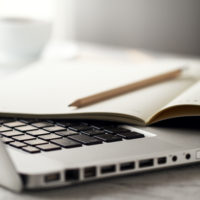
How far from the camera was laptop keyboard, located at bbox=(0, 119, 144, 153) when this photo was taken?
1.88ft

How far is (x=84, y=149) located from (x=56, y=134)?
68 mm

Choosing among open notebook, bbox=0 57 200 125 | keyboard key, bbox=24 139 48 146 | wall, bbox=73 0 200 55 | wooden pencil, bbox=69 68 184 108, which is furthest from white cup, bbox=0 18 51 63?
keyboard key, bbox=24 139 48 146

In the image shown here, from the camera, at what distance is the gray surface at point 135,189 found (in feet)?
1.71

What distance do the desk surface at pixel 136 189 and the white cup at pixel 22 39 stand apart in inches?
25.5

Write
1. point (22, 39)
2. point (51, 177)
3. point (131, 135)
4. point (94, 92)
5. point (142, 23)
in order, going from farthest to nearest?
point (142, 23), point (22, 39), point (94, 92), point (131, 135), point (51, 177)

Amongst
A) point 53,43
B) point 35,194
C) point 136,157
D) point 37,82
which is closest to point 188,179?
point 136,157

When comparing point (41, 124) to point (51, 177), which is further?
point (41, 124)

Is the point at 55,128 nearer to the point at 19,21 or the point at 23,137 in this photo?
the point at 23,137

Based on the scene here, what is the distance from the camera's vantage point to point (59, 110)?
68 centimetres

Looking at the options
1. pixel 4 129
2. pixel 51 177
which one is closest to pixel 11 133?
pixel 4 129

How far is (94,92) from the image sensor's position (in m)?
0.75

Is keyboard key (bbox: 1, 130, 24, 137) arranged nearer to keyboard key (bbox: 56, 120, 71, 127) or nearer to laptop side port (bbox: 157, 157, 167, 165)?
keyboard key (bbox: 56, 120, 71, 127)

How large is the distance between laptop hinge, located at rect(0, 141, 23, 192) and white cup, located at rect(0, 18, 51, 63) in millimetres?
634

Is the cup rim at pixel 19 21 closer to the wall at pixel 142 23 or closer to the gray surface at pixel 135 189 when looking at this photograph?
the wall at pixel 142 23
